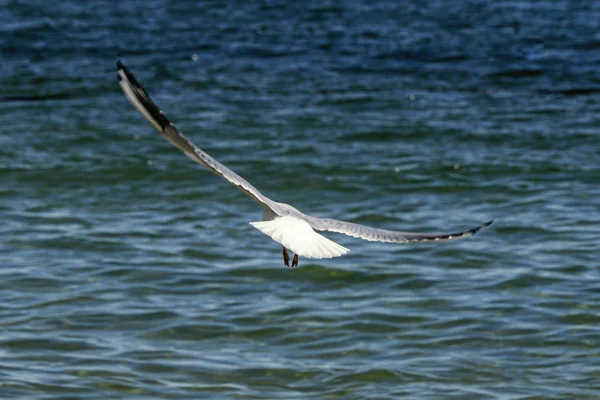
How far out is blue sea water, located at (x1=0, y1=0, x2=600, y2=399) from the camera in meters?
6.82

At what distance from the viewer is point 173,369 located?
673cm

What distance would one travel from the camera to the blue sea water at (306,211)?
6.82 m

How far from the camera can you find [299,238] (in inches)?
173

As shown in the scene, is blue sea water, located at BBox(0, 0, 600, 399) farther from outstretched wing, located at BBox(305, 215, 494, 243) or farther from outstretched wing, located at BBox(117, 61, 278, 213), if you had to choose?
outstretched wing, located at BBox(117, 61, 278, 213)

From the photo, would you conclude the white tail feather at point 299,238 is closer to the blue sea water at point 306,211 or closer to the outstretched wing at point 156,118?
the outstretched wing at point 156,118

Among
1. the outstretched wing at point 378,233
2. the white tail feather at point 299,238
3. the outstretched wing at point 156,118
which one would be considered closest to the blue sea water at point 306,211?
the outstretched wing at point 378,233

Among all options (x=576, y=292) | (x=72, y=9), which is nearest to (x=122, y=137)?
(x=576, y=292)

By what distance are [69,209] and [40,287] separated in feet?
6.60

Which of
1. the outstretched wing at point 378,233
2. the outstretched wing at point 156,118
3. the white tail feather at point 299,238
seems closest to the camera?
the outstretched wing at point 156,118

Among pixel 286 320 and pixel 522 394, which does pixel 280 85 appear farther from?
pixel 522 394

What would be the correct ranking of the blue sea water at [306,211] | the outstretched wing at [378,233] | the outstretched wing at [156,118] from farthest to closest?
the blue sea water at [306,211]
the outstretched wing at [378,233]
the outstretched wing at [156,118]

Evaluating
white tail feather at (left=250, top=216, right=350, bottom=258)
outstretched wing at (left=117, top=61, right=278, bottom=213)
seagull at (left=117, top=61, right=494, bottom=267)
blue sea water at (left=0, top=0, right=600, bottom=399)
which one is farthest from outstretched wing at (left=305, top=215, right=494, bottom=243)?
blue sea water at (left=0, top=0, right=600, bottom=399)

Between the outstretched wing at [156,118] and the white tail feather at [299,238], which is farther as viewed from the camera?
the white tail feather at [299,238]

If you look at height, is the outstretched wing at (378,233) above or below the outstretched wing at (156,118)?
below
